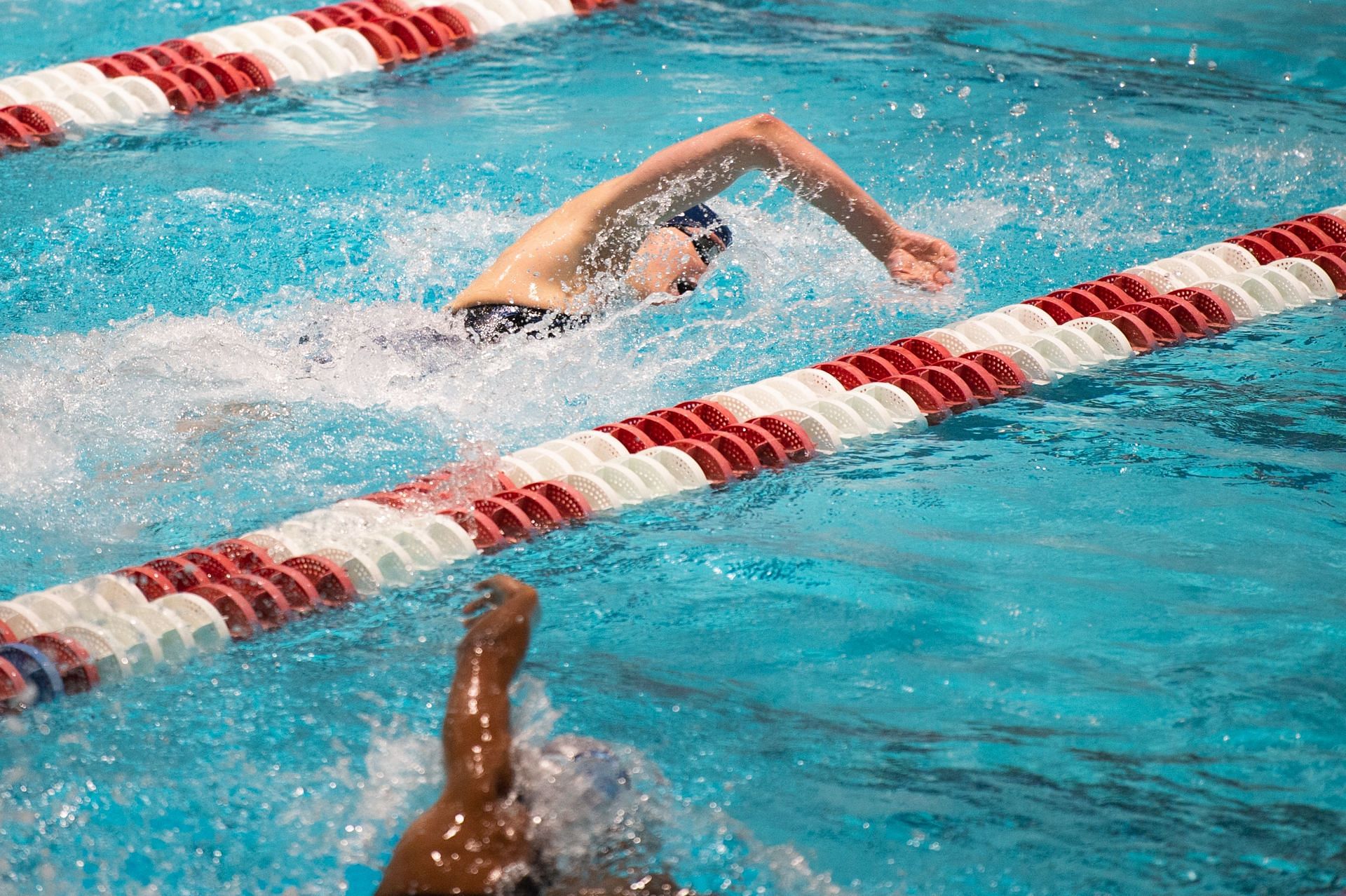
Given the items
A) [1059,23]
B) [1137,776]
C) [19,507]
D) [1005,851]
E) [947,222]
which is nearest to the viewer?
[1005,851]

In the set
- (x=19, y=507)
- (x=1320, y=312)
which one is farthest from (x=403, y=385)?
(x=1320, y=312)

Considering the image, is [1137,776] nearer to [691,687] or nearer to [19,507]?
[691,687]

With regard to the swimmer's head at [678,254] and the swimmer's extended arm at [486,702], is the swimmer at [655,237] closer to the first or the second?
the swimmer's head at [678,254]

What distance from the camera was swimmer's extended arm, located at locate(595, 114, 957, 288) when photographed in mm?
3789

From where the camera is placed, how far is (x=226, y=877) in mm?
2096

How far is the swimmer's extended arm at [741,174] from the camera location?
12.4 ft

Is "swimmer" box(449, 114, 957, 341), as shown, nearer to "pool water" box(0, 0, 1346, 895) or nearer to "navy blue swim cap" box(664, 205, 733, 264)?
"navy blue swim cap" box(664, 205, 733, 264)

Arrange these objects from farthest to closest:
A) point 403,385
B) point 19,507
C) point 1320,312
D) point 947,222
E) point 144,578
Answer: point 947,222, point 1320,312, point 403,385, point 19,507, point 144,578

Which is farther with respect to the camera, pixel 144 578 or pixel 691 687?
pixel 144 578

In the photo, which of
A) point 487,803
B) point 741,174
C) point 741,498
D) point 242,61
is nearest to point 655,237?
point 741,174

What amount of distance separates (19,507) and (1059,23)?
18.7 feet

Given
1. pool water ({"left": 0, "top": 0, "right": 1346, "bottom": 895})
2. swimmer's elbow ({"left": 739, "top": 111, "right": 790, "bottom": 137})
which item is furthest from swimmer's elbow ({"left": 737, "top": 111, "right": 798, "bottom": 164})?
pool water ({"left": 0, "top": 0, "right": 1346, "bottom": 895})

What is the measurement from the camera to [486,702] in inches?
73.7

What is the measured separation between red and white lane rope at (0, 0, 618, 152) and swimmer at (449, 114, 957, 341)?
8.96ft
